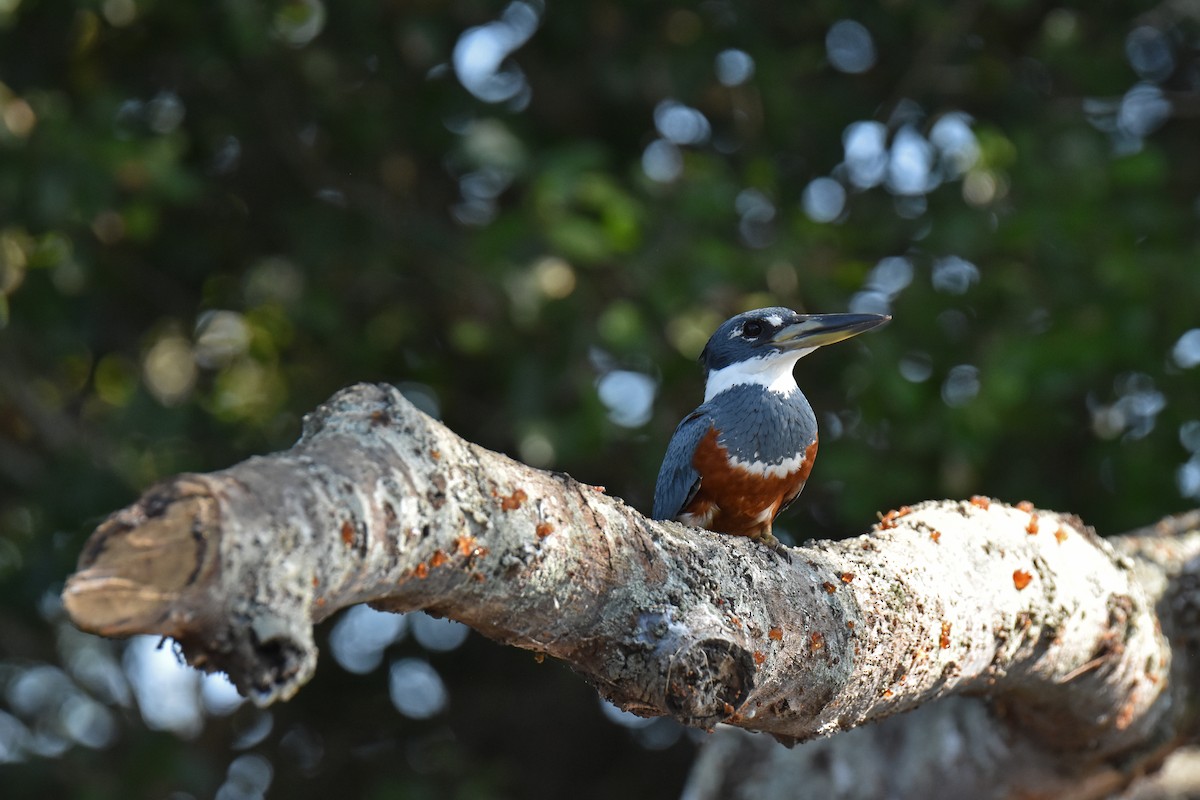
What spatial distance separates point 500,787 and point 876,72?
3.93 metres

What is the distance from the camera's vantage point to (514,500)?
2.02 meters

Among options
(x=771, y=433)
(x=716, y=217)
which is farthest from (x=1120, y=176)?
(x=771, y=433)

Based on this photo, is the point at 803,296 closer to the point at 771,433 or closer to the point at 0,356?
the point at 771,433

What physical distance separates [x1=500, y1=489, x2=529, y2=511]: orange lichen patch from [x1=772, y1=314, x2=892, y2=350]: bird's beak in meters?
1.94

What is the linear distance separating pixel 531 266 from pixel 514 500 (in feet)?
9.92

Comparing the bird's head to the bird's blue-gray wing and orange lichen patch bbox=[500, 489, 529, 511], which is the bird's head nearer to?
the bird's blue-gray wing

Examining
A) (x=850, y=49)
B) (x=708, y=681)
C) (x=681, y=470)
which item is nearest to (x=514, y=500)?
(x=708, y=681)

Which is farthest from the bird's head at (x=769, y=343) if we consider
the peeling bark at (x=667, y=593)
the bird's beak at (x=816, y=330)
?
the peeling bark at (x=667, y=593)

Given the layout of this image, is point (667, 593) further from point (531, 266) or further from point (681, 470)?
point (531, 266)

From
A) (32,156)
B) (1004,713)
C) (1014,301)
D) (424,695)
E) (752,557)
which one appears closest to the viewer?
(752,557)

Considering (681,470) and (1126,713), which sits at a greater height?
(681,470)

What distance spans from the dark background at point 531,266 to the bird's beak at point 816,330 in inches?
33.4

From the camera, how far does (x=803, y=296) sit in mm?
5395

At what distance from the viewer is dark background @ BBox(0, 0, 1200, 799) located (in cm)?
504
